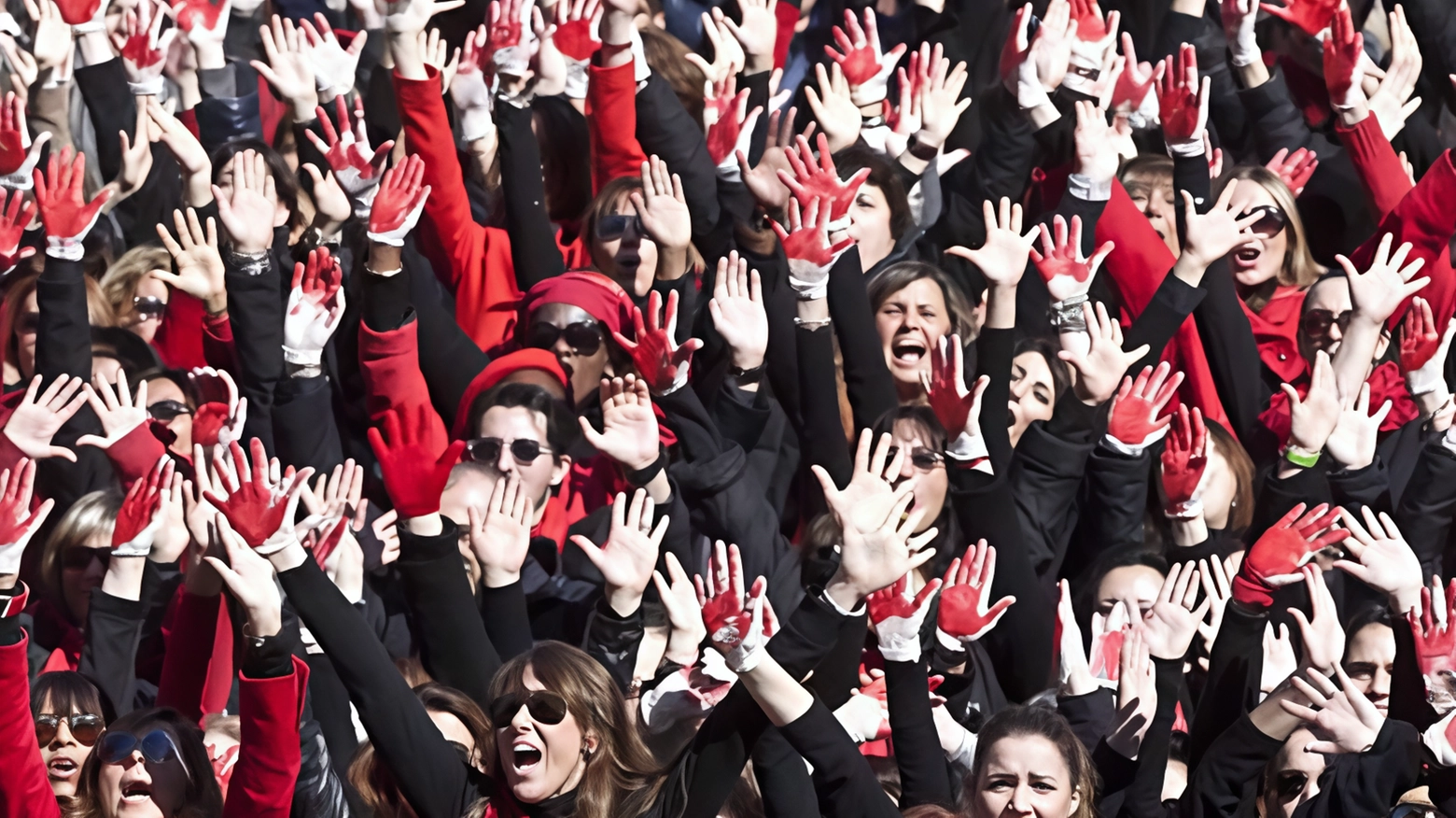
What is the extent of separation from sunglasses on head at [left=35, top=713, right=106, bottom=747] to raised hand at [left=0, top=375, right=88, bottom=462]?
0.82 meters

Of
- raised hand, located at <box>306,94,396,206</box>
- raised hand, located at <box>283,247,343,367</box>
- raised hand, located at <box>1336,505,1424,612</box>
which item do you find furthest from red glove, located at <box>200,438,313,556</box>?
raised hand, located at <box>1336,505,1424,612</box>

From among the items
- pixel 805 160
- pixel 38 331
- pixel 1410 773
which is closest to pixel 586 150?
pixel 805 160

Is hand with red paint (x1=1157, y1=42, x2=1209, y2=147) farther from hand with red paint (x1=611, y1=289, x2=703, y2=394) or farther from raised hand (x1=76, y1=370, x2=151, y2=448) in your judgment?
raised hand (x1=76, y1=370, x2=151, y2=448)

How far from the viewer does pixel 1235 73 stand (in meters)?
6.67

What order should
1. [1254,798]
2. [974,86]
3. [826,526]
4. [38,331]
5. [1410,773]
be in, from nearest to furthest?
[1410,773] < [1254,798] < [826,526] < [38,331] < [974,86]

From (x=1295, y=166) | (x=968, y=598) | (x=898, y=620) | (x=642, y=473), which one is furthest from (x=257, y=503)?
(x=1295, y=166)

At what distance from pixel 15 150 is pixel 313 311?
1.19m

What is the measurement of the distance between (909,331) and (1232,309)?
83cm

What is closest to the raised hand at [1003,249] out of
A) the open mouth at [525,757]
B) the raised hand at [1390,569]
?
the raised hand at [1390,569]

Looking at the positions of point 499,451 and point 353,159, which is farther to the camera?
point 353,159

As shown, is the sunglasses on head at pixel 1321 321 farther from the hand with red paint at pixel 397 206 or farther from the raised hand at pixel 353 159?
the raised hand at pixel 353 159

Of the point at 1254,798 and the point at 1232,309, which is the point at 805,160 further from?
the point at 1254,798

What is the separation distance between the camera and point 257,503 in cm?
446

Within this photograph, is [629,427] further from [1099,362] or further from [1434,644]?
[1434,644]
